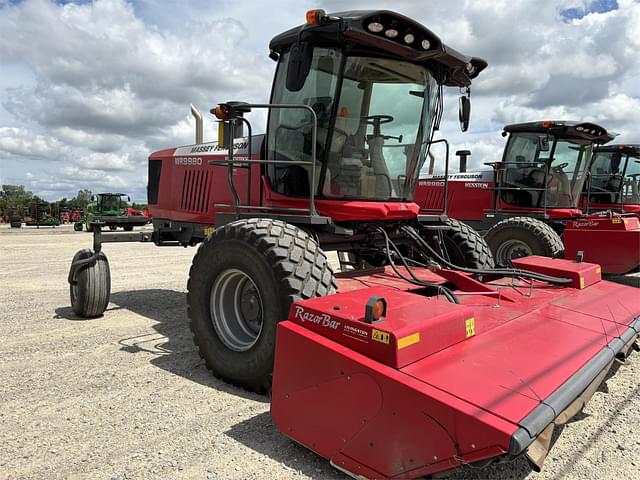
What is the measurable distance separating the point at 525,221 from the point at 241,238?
5.49m

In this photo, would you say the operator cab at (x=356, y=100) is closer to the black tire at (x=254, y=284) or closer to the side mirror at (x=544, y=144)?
the black tire at (x=254, y=284)

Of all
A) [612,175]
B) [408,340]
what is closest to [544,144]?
[612,175]

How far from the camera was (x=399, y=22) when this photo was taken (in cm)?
370

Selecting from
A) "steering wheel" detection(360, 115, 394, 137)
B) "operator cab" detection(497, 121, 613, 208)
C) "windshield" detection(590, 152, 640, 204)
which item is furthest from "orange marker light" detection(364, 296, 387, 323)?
"windshield" detection(590, 152, 640, 204)

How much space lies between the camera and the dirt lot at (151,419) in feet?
7.83

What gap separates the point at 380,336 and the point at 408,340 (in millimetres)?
128

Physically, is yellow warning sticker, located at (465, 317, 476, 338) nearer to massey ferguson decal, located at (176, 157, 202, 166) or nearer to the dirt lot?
the dirt lot

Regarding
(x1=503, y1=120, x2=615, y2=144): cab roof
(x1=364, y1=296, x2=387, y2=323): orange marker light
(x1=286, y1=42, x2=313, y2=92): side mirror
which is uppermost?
(x1=503, y1=120, x2=615, y2=144): cab roof

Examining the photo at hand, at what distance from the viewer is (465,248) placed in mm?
5039

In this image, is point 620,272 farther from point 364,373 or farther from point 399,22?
point 364,373

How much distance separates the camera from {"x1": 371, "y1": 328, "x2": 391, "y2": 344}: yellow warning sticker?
224cm

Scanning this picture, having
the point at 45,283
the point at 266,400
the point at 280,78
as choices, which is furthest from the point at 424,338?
the point at 45,283

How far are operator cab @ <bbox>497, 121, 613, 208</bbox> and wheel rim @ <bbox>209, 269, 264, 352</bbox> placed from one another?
21.1 feet

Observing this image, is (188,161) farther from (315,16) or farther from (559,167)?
(559,167)
